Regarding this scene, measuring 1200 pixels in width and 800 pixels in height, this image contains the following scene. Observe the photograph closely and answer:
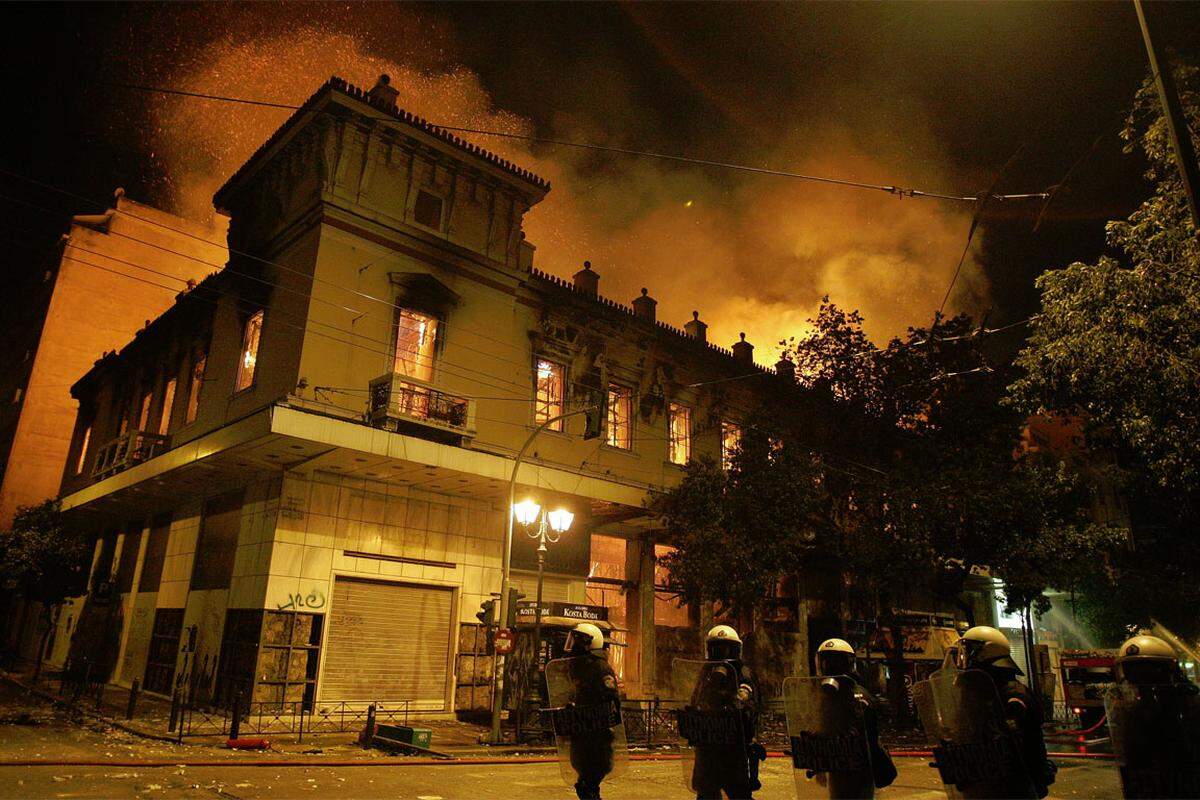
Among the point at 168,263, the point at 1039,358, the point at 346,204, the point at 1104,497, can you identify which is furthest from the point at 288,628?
the point at 1104,497

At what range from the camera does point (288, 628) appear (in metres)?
16.4

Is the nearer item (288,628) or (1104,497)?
(288,628)

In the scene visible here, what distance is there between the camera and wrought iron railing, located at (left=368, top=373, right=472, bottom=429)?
17.2m

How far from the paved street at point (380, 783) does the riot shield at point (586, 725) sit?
3.64 meters

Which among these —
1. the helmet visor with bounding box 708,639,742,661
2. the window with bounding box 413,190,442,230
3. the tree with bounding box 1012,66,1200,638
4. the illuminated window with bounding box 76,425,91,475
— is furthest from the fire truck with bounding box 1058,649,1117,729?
the illuminated window with bounding box 76,425,91,475

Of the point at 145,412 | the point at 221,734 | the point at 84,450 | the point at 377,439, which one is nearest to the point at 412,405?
the point at 377,439

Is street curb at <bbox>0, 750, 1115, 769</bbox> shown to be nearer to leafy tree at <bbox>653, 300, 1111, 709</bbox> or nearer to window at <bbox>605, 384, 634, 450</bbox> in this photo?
leafy tree at <bbox>653, 300, 1111, 709</bbox>

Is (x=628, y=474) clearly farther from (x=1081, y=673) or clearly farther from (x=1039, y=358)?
(x=1081, y=673)

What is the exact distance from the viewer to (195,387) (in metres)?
23.1

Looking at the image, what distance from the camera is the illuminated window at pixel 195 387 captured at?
22567 mm

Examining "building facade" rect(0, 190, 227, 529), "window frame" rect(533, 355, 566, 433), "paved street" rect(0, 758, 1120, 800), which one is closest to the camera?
"paved street" rect(0, 758, 1120, 800)

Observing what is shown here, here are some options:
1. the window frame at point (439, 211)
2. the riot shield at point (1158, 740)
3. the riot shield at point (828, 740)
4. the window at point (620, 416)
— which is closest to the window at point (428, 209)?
the window frame at point (439, 211)

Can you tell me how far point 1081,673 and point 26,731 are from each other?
2682cm

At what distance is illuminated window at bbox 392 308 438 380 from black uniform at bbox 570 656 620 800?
1330 cm
